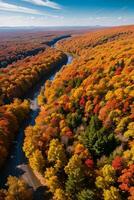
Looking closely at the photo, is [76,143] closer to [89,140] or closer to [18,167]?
[89,140]

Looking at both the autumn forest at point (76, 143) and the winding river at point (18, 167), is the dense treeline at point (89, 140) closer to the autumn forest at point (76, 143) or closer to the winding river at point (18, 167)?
the autumn forest at point (76, 143)

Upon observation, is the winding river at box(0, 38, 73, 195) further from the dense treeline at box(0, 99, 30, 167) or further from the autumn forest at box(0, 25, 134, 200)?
the dense treeline at box(0, 99, 30, 167)

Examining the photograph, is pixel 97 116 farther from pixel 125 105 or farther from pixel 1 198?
pixel 1 198

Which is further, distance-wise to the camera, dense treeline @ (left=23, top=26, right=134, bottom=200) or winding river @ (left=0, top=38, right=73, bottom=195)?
winding river @ (left=0, top=38, right=73, bottom=195)

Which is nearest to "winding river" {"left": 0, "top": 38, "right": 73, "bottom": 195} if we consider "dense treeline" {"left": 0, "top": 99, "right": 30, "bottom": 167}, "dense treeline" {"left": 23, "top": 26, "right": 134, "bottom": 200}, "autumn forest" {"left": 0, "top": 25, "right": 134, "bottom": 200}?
"autumn forest" {"left": 0, "top": 25, "right": 134, "bottom": 200}

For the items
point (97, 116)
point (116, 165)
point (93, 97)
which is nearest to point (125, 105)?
point (97, 116)

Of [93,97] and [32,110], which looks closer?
[93,97]
